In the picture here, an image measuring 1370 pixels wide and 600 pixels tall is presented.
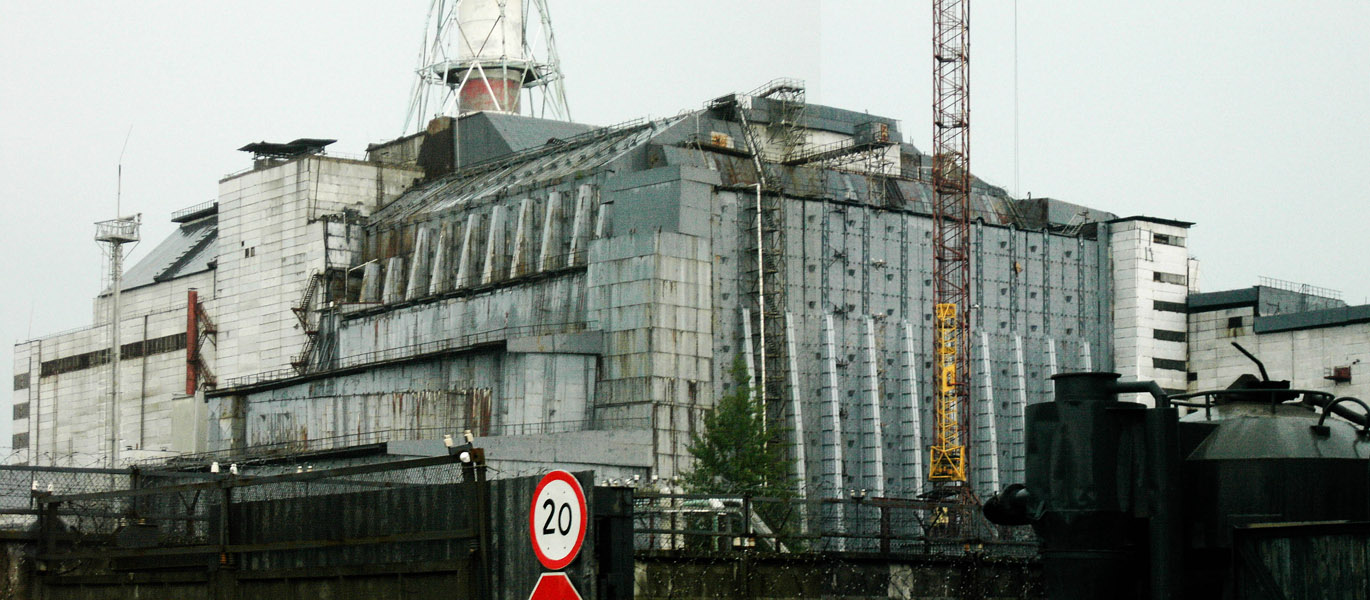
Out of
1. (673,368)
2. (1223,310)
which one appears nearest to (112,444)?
(673,368)

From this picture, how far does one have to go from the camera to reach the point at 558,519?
62.8 ft

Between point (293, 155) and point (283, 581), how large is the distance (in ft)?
360

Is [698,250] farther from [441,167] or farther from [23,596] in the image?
[23,596]

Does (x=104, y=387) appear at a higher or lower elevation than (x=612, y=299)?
lower

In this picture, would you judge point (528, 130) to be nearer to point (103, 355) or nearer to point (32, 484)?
point (103, 355)

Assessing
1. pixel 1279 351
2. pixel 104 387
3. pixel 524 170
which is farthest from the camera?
pixel 104 387

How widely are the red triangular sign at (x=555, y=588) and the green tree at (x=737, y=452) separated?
238ft

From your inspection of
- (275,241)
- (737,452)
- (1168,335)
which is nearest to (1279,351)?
(1168,335)

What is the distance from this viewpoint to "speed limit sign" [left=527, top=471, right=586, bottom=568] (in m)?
18.9

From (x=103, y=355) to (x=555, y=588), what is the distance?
13428 cm

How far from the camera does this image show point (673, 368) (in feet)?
333

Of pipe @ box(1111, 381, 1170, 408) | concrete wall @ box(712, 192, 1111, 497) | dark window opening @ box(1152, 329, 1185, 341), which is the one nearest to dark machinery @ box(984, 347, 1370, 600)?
pipe @ box(1111, 381, 1170, 408)

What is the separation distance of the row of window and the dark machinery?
12113 cm

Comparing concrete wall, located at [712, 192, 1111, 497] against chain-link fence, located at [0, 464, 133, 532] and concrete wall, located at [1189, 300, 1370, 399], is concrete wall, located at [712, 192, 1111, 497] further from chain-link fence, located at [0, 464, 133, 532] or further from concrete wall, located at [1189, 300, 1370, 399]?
chain-link fence, located at [0, 464, 133, 532]
